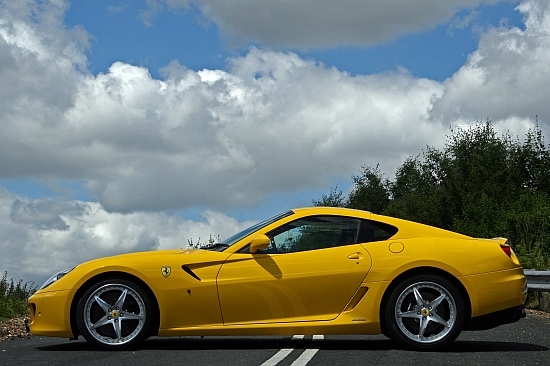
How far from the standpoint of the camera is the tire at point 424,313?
336 inches

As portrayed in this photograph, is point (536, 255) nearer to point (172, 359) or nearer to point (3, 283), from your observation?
point (3, 283)

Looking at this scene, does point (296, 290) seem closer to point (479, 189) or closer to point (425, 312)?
point (425, 312)

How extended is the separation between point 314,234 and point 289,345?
1178 mm

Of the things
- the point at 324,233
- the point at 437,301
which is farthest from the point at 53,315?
the point at 437,301

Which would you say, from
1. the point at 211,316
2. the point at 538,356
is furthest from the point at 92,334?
the point at 538,356

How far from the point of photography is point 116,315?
860 cm

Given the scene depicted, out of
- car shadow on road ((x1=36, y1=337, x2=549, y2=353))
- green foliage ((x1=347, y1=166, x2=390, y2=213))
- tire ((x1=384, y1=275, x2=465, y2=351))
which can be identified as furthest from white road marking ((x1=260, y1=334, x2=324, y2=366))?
green foliage ((x1=347, y1=166, x2=390, y2=213))

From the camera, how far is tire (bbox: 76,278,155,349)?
28.1ft

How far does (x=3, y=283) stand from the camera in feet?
52.8

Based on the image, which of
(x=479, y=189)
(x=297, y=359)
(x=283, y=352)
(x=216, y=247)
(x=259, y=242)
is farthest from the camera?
(x=479, y=189)

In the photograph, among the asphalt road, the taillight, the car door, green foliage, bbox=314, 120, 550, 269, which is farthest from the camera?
green foliage, bbox=314, 120, 550, 269

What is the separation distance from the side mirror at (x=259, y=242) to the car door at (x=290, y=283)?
177mm

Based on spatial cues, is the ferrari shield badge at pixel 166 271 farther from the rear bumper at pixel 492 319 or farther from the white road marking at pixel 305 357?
the rear bumper at pixel 492 319

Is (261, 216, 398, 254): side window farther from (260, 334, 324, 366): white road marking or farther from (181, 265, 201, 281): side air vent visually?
(260, 334, 324, 366): white road marking
